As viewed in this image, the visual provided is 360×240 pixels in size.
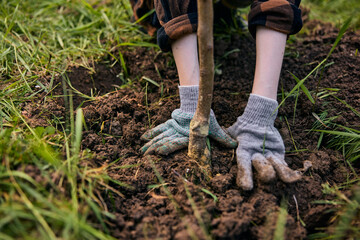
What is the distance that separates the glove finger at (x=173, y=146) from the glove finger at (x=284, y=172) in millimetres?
467

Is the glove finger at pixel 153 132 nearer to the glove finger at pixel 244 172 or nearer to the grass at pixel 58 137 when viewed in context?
the grass at pixel 58 137

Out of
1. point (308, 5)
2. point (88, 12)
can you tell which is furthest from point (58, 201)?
point (308, 5)

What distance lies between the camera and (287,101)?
1.80m

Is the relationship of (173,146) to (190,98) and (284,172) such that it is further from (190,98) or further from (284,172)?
(284,172)

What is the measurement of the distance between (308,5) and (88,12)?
2.48 meters

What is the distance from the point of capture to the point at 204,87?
1.22m

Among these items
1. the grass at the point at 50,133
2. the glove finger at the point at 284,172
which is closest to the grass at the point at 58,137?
the grass at the point at 50,133

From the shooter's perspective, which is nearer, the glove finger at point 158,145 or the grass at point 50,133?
the grass at point 50,133

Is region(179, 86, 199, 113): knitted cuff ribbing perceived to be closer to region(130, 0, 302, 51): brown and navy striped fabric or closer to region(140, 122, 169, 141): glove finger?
region(140, 122, 169, 141): glove finger

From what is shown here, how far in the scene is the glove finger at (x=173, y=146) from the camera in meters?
1.47

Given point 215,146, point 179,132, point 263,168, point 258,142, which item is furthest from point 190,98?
point 263,168

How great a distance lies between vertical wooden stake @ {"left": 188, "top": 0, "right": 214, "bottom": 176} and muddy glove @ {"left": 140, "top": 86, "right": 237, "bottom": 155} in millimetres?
102

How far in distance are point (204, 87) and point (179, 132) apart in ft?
1.35

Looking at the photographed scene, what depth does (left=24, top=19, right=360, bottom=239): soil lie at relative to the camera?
3.88ft
